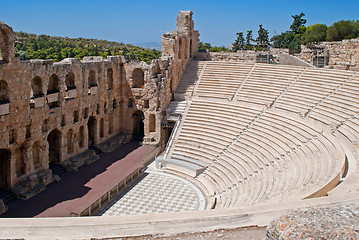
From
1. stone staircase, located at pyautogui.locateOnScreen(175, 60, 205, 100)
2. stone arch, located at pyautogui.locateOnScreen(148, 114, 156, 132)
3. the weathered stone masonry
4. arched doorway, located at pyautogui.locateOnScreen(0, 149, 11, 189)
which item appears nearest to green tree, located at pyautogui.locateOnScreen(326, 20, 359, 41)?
the weathered stone masonry

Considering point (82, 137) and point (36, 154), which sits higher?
point (82, 137)

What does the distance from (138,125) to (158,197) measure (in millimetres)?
8796

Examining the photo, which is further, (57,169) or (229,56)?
(229,56)

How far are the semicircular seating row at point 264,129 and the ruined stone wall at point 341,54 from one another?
345 centimetres

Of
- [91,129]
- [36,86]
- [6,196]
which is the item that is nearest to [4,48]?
[36,86]

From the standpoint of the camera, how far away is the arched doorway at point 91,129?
2203 cm

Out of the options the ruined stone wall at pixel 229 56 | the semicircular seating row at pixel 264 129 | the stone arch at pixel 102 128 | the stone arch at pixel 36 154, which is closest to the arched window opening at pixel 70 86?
the stone arch at pixel 36 154

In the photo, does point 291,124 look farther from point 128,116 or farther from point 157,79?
point 128,116

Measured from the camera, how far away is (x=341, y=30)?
3394 cm

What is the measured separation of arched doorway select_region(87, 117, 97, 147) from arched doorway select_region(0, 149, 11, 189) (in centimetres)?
641

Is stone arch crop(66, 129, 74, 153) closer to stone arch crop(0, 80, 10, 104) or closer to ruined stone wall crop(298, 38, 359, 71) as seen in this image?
stone arch crop(0, 80, 10, 104)

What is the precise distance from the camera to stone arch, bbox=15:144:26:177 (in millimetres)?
16455

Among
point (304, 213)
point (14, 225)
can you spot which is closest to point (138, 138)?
point (14, 225)

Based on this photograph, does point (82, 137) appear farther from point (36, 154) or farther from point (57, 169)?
point (36, 154)
